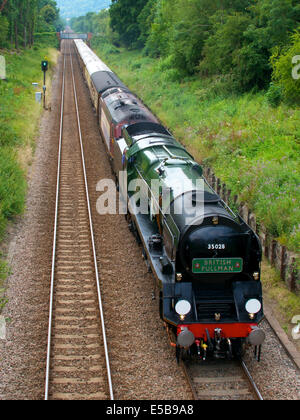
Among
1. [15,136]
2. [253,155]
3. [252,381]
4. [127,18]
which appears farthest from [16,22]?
[252,381]

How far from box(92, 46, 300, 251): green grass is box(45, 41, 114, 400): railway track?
18.6 ft

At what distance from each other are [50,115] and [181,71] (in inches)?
457

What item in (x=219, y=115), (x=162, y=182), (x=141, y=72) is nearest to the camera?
(x=162, y=182)

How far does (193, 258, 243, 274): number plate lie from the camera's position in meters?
9.66

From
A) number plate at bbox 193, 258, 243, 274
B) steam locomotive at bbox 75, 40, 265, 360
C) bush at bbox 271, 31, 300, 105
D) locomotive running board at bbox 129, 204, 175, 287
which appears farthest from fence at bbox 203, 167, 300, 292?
bush at bbox 271, 31, 300, 105

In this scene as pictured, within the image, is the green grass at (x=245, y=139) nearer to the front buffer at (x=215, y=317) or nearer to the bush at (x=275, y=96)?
the bush at (x=275, y=96)

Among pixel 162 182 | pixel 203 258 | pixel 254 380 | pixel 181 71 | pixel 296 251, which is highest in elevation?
pixel 181 71

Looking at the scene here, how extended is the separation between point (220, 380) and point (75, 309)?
162 inches

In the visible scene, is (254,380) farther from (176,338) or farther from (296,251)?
(296,251)

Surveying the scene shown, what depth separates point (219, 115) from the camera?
26.0 m

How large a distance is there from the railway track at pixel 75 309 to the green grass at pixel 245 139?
5.67 meters

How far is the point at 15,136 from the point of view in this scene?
24891mm

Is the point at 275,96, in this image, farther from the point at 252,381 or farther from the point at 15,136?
the point at 252,381
